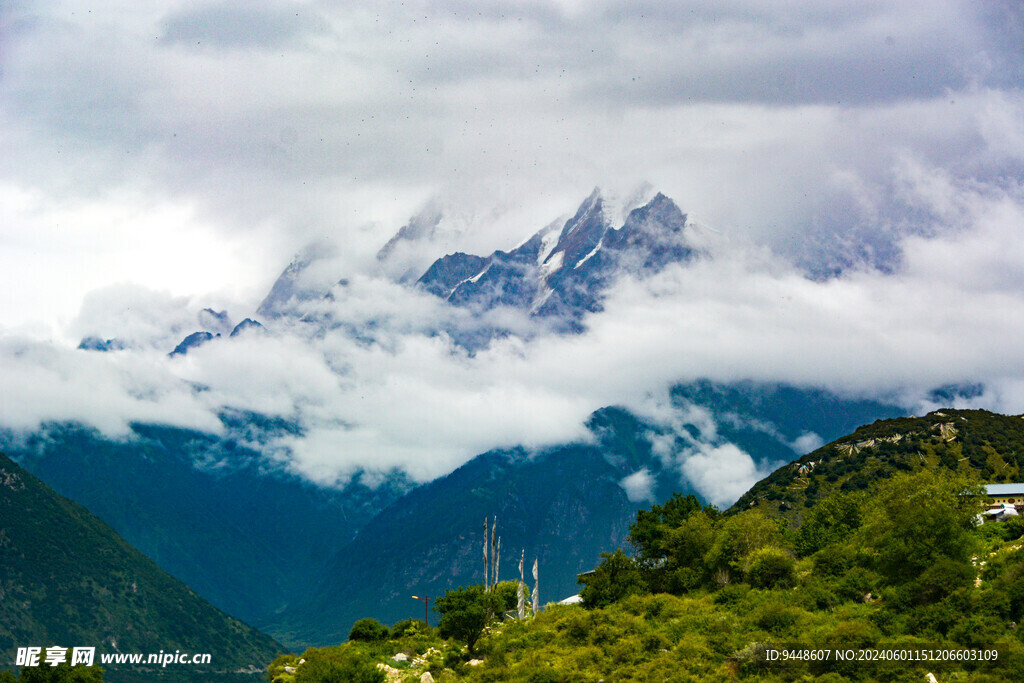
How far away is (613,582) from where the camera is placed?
12756cm

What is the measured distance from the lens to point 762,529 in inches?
4850

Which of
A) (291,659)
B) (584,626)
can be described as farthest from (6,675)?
(584,626)

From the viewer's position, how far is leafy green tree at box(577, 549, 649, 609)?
4904 inches

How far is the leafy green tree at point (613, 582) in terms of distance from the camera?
124562mm

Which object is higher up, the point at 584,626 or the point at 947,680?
the point at 584,626

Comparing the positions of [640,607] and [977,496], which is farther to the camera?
[640,607]

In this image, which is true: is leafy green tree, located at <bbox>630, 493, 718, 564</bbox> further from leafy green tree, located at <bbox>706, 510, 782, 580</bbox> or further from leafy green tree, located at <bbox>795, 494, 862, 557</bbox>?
leafy green tree, located at <bbox>795, 494, 862, 557</bbox>

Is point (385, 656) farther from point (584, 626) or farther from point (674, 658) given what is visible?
point (674, 658)

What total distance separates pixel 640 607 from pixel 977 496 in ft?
120

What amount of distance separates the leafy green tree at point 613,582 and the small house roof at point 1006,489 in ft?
159

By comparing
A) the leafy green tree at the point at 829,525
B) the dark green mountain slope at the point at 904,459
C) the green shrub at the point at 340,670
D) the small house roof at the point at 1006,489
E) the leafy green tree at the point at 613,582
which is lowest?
the green shrub at the point at 340,670

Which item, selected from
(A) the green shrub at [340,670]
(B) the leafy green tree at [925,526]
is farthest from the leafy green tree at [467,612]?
(B) the leafy green tree at [925,526]

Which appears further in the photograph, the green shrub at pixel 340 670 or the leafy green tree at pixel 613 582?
the leafy green tree at pixel 613 582

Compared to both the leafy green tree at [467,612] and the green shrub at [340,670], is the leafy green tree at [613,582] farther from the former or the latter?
the green shrub at [340,670]
